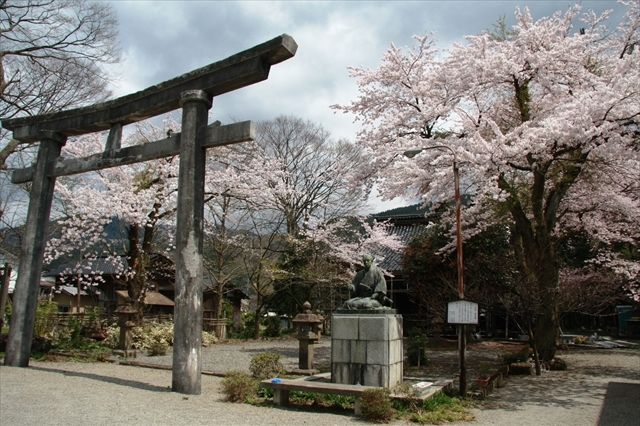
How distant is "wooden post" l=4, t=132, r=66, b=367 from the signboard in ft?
28.1

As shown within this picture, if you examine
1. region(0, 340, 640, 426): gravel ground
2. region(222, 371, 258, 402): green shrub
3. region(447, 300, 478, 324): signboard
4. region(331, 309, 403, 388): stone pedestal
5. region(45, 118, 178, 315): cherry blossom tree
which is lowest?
region(0, 340, 640, 426): gravel ground

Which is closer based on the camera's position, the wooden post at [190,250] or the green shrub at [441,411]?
the green shrub at [441,411]

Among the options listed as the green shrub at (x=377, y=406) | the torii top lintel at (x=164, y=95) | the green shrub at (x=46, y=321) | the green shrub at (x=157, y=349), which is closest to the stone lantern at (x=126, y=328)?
the green shrub at (x=157, y=349)

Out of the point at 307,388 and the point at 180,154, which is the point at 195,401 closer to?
the point at 307,388

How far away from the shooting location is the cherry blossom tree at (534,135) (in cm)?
1088

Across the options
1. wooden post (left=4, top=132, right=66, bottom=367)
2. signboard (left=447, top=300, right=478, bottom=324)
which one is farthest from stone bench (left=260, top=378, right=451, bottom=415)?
wooden post (left=4, top=132, right=66, bottom=367)

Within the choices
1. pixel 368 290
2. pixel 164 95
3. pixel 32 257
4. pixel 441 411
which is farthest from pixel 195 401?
pixel 32 257

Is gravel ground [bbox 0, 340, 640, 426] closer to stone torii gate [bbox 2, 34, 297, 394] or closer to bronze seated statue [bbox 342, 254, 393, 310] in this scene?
stone torii gate [bbox 2, 34, 297, 394]

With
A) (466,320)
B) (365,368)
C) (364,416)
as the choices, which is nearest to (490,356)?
(466,320)

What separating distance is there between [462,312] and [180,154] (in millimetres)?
5561

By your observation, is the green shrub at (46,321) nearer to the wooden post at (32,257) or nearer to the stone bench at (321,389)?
the wooden post at (32,257)

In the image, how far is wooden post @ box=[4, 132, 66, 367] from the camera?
10297 mm

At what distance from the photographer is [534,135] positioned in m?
10.7

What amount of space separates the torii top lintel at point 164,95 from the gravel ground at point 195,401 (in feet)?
16.7
